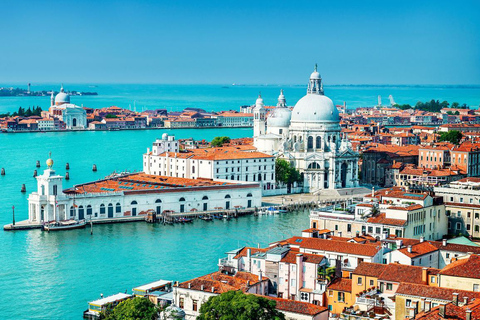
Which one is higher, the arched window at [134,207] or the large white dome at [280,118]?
the large white dome at [280,118]

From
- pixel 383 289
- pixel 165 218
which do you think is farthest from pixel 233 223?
pixel 383 289

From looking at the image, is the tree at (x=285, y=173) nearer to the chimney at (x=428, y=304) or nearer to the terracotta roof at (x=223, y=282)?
the terracotta roof at (x=223, y=282)

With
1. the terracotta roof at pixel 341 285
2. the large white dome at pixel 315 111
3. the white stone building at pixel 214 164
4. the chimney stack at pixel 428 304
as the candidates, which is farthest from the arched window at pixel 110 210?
the chimney stack at pixel 428 304

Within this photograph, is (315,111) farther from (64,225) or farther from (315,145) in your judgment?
(64,225)

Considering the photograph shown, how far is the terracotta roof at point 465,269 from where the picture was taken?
13.2 m

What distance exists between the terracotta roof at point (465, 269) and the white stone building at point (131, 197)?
15020mm

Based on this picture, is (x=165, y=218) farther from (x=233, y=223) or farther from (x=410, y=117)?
(x=410, y=117)

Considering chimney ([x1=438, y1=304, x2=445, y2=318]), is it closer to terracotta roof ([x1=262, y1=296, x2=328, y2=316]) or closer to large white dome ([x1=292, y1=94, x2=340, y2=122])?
terracotta roof ([x1=262, y1=296, x2=328, y2=316])

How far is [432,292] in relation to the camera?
40.0 feet

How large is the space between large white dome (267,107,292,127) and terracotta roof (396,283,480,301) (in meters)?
27.5

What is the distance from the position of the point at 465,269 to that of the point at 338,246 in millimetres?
2691

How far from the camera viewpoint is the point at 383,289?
1335cm

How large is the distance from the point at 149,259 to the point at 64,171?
939 inches

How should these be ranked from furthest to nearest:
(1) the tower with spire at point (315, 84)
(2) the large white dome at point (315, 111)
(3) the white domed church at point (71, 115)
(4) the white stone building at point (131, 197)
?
(3) the white domed church at point (71, 115)
(1) the tower with spire at point (315, 84)
(2) the large white dome at point (315, 111)
(4) the white stone building at point (131, 197)
